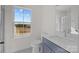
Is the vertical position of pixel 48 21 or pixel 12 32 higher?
pixel 48 21

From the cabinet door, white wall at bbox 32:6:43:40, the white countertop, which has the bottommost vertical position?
the cabinet door

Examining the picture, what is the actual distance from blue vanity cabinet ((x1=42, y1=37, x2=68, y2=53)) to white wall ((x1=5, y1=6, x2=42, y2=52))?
14 cm

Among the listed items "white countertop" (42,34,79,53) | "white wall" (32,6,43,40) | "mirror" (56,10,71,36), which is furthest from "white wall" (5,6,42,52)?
"mirror" (56,10,71,36)

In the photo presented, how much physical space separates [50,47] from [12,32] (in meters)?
0.53

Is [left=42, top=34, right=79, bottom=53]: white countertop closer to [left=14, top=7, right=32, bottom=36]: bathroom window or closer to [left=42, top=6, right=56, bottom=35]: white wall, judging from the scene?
[left=42, top=6, right=56, bottom=35]: white wall

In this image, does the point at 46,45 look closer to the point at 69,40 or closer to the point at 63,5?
the point at 69,40

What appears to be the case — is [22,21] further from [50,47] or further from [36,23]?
[50,47]

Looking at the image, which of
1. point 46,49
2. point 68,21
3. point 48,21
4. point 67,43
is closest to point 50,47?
point 46,49

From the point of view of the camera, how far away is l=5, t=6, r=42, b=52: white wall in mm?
1583

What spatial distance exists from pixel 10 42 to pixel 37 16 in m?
0.47

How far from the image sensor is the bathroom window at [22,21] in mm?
1618

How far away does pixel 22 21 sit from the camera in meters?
1.65
